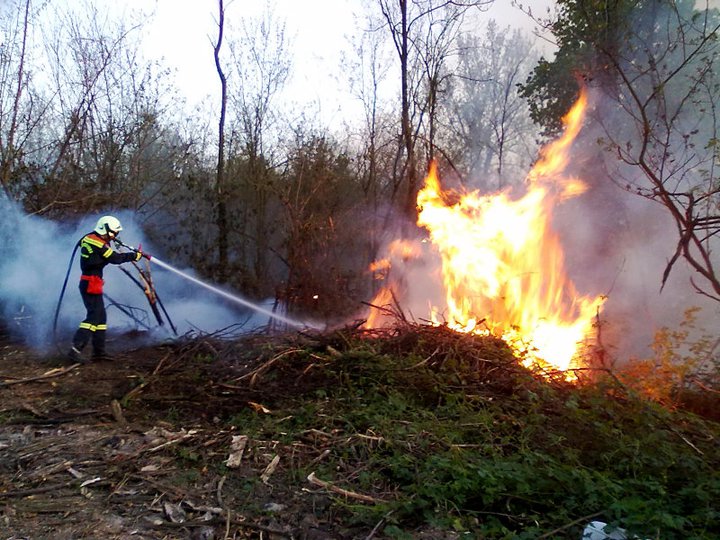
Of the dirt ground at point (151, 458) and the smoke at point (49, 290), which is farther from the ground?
the smoke at point (49, 290)

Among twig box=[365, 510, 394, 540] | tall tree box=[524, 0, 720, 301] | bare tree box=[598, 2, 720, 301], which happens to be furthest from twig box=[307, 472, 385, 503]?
bare tree box=[598, 2, 720, 301]

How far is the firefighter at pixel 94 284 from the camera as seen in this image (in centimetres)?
708

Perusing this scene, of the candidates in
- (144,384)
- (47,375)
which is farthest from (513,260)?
(47,375)

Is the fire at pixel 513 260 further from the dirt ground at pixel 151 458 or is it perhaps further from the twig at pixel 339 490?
the twig at pixel 339 490

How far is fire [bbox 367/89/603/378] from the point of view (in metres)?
7.85

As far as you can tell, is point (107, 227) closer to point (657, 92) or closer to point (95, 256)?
point (95, 256)

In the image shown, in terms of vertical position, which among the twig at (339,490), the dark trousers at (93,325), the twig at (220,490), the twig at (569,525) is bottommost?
the twig at (220,490)

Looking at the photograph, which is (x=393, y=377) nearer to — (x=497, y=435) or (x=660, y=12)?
(x=497, y=435)

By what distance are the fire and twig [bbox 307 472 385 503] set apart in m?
4.16

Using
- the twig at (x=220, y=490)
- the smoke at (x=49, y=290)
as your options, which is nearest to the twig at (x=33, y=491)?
the twig at (x=220, y=490)

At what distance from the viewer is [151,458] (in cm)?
436

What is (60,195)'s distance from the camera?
10336mm

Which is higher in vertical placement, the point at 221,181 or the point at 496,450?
the point at 221,181

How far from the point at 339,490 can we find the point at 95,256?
5089mm
